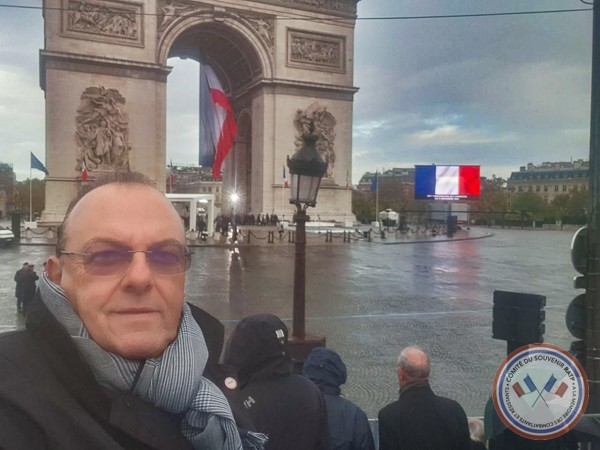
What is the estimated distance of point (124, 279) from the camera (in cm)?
113

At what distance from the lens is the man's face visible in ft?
3.57

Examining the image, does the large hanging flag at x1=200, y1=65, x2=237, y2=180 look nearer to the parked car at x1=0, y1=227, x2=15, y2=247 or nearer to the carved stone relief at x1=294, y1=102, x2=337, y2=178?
the carved stone relief at x1=294, y1=102, x2=337, y2=178

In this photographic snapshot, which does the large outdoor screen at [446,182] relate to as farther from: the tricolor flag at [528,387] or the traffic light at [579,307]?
the tricolor flag at [528,387]

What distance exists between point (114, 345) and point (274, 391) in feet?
4.54

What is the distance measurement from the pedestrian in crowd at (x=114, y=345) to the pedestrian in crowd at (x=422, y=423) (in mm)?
1853

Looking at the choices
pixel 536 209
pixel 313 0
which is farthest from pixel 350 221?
pixel 536 209

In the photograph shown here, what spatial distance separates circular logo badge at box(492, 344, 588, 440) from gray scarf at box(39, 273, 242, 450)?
91.3 inches

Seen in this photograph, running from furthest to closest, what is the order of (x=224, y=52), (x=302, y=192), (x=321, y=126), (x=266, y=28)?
(x=224, y=52), (x=321, y=126), (x=266, y=28), (x=302, y=192)

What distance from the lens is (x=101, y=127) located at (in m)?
28.5

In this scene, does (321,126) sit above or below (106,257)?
above

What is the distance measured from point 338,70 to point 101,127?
532 inches

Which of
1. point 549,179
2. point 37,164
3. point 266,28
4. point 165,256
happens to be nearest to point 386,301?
point 165,256

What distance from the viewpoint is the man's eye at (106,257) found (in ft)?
3.72

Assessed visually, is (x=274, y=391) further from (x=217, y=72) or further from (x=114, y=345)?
(x=217, y=72)
